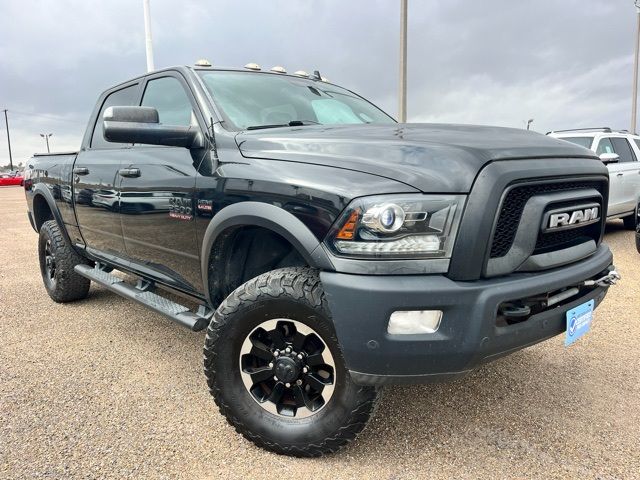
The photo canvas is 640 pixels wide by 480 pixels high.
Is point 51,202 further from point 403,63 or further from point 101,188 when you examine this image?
point 403,63

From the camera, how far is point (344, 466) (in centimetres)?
221

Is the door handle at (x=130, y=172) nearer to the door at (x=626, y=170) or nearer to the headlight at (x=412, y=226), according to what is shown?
the headlight at (x=412, y=226)

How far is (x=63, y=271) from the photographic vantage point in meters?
4.60

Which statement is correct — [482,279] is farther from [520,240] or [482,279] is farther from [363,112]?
[363,112]

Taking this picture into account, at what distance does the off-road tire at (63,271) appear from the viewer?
461cm

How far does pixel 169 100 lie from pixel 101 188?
922mm

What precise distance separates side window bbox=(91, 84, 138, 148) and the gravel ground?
5.13ft

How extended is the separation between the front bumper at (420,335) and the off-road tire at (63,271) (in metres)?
3.51

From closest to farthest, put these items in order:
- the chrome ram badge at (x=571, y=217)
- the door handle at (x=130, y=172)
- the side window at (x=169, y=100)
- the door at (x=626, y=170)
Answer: the chrome ram badge at (x=571, y=217) → the side window at (x=169, y=100) → the door handle at (x=130, y=172) → the door at (x=626, y=170)

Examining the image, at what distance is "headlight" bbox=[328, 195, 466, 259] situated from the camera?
1.88 meters

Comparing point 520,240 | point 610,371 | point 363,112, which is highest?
point 363,112

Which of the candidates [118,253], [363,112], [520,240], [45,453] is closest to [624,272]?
[363,112]

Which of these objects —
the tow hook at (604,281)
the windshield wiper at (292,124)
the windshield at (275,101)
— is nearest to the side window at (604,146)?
the windshield at (275,101)

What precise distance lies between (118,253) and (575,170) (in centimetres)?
310
